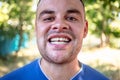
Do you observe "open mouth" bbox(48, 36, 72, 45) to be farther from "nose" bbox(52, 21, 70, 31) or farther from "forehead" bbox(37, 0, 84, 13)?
"forehead" bbox(37, 0, 84, 13)

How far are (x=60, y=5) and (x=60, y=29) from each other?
0.50 feet

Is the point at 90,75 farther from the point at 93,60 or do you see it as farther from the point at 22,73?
the point at 93,60

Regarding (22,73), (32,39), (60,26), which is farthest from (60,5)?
(32,39)

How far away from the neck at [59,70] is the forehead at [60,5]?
13.0 inches

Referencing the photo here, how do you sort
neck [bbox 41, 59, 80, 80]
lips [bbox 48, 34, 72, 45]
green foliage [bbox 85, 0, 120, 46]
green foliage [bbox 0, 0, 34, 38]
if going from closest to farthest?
lips [bbox 48, 34, 72, 45] < neck [bbox 41, 59, 80, 80] < green foliage [bbox 0, 0, 34, 38] < green foliage [bbox 85, 0, 120, 46]

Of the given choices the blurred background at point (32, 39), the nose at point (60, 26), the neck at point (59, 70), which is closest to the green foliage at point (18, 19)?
the blurred background at point (32, 39)

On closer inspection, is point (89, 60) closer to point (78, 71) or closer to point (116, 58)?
point (116, 58)

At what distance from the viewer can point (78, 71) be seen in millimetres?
2076

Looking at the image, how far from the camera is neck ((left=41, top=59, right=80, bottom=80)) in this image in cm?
193

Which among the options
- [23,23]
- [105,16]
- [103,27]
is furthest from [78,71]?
[103,27]

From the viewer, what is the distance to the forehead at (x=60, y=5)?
1857 millimetres

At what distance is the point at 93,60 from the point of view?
11.0 m

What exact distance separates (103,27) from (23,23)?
3.76m

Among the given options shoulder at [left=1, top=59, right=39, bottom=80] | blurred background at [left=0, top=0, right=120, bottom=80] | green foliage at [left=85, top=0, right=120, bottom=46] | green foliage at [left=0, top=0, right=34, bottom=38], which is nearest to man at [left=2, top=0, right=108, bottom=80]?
shoulder at [left=1, top=59, right=39, bottom=80]
